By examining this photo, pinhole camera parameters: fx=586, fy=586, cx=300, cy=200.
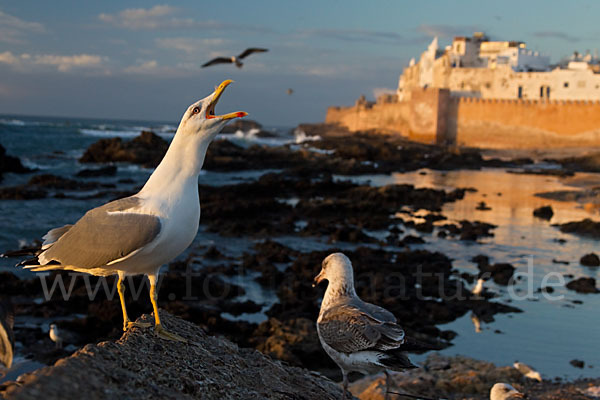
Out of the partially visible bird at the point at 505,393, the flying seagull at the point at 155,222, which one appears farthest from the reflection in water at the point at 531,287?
the flying seagull at the point at 155,222

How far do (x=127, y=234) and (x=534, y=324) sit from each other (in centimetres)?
736

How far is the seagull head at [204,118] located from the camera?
304cm

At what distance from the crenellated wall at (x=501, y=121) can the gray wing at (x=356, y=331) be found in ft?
170

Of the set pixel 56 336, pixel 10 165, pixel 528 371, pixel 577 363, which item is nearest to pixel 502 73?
pixel 10 165

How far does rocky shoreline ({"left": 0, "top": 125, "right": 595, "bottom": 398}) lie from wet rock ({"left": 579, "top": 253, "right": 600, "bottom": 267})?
2.10m

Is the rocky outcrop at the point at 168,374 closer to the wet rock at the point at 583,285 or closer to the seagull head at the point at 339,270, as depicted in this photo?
the seagull head at the point at 339,270

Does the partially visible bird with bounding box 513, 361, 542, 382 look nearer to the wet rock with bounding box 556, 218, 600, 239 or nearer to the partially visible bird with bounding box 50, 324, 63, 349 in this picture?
the partially visible bird with bounding box 50, 324, 63, 349

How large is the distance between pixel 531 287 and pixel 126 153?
26.5 meters

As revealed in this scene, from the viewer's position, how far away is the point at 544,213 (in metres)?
18.8

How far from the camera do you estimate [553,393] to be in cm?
612

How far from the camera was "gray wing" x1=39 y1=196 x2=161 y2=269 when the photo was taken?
9.51 feet

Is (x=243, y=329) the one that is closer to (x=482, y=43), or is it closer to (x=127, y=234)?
(x=127, y=234)

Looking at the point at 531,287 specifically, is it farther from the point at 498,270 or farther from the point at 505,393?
the point at 505,393

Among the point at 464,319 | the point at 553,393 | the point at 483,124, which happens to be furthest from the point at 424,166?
the point at 553,393
